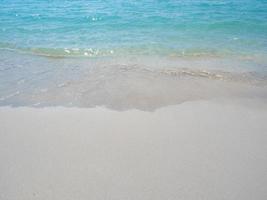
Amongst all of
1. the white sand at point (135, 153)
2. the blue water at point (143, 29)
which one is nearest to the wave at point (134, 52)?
the blue water at point (143, 29)

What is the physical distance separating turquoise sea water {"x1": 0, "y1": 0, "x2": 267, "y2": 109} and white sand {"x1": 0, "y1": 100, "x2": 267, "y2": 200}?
826 millimetres

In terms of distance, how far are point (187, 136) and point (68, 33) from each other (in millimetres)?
9486

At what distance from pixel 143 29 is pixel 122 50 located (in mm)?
3435

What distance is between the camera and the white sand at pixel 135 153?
10.9 feet

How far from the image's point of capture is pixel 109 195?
10.6 ft

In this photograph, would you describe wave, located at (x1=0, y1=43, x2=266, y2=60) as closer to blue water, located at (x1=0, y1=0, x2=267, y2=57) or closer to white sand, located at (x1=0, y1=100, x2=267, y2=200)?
blue water, located at (x1=0, y1=0, x2=267, y2=57)

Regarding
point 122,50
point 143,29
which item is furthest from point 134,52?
point 143,29

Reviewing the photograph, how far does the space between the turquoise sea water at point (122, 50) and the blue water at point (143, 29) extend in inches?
1.4

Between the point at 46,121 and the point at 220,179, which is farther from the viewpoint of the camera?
the point at 46,121

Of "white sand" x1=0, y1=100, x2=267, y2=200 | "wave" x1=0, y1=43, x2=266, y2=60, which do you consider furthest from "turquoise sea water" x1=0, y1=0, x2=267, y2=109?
"white sand" x1=0, y1=100, x2=267, y2=200

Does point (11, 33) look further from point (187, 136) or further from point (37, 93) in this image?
point (187, 136)

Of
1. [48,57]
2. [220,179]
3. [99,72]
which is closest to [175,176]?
[220,179]

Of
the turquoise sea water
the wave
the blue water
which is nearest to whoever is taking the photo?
the turquoise sea water

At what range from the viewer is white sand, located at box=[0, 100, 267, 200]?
331 cm
